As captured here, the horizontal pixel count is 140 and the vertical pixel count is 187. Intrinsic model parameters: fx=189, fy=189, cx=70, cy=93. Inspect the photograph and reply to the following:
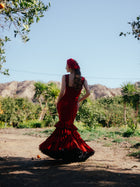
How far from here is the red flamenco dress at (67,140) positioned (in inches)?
134

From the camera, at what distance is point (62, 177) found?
108 inches

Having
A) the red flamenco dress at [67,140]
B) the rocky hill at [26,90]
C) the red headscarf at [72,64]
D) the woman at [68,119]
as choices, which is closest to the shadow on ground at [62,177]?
the red flamenco dress at [67,140]

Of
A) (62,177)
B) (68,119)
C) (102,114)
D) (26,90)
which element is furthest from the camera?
(26,90)

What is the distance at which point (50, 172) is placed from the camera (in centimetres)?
300

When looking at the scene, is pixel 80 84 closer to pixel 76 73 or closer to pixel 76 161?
pixel 76 73

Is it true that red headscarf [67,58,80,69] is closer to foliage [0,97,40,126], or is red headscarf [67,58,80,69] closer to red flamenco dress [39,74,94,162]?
red flamenco dress [39,74,94,162]

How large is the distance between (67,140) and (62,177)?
32.6 inches

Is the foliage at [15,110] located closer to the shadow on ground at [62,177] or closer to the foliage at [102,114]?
the foliage at [102,114]

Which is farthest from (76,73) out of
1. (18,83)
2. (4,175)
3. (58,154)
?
(18,83)

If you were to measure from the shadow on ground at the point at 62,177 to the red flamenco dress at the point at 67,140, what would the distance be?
20 centimetres

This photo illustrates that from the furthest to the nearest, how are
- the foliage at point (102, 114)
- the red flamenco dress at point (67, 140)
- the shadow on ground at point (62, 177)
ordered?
the foliage at point (102, 114) < the red flamenco dress at point (67, 140) < the shadow on ground at point (62, 177)

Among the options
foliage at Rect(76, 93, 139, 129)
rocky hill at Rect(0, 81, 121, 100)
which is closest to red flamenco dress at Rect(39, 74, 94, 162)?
foliage at Rect(76, 93, 139, 129)

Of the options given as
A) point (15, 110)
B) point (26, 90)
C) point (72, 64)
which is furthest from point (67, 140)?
point (26, 90)

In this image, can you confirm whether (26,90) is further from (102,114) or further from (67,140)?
(67,140)
